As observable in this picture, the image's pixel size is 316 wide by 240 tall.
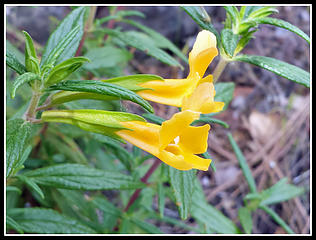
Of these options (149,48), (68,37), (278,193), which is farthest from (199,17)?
(278,193)

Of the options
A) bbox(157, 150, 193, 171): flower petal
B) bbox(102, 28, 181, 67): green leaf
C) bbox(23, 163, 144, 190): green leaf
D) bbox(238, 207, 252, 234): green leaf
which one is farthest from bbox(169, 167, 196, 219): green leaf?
bbox(238, 207, 252, 234): green leaf

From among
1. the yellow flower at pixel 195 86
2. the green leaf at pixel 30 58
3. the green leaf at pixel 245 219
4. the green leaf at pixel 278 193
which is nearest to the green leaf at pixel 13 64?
the green leaf at pixel 30 58

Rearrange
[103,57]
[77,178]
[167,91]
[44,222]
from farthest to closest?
[103,57], [44,222], [77,178], [167,91]

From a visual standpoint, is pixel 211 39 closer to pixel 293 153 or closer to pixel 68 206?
pixel 68 206

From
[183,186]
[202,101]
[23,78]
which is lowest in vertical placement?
[183,186]

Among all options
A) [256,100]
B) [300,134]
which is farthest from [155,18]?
[300,134]

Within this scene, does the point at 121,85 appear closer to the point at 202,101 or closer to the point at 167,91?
the point at 167,91
